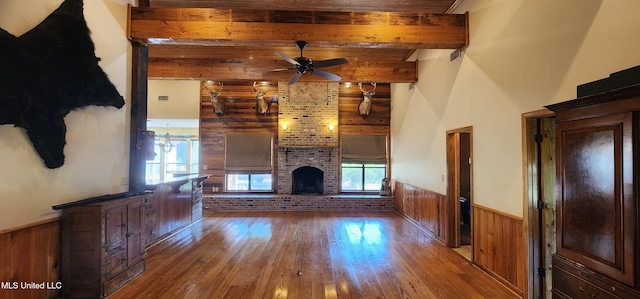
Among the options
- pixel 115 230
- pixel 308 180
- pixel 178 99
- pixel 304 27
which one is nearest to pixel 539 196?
pixel 304 27

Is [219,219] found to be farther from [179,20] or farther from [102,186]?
[179,20]

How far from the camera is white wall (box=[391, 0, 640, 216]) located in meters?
2.10

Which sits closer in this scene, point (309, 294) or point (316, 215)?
point (309, 294)

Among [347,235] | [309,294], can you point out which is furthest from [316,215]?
[309,294]

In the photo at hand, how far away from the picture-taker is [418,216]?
19.7 ft

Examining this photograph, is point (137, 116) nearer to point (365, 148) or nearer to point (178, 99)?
point (178, 99)

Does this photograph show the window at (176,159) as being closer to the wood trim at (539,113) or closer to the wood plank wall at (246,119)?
the wood plank wall at (246,119)

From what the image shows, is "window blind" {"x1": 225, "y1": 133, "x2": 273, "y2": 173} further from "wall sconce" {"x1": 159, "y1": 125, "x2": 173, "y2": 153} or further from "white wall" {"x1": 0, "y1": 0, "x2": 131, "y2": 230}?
"white wall" {"x1": 0, "y1": 0, "x2": 131, "y2": 230}

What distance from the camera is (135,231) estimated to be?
3.42 meters

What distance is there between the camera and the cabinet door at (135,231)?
332 centimetres

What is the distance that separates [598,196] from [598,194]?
1cm

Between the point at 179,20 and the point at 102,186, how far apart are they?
2.42 metres

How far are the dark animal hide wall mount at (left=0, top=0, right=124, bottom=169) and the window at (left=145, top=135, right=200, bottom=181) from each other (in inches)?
293

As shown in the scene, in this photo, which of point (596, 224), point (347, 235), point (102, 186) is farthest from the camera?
point (347, 235)
